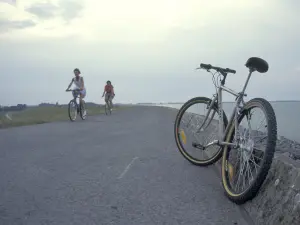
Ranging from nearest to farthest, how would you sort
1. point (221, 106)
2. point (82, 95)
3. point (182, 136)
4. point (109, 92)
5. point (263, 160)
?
point (263, 160), point (221, 106), point (182, 136), point (82, 95), point (109, 92)

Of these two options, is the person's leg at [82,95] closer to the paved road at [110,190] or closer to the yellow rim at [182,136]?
the paved road at [110,190]

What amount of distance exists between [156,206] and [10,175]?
2.49 metres

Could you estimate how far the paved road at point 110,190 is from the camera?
10.8 ft

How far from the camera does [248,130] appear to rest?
3.99 meters

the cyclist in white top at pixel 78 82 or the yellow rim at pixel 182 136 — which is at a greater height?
the cyclist in white top at pixel 78 82

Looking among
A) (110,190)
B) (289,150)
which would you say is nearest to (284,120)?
(289,150)

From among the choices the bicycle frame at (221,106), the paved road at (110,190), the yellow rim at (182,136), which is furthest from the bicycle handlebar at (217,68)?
the paved road at (110,190)

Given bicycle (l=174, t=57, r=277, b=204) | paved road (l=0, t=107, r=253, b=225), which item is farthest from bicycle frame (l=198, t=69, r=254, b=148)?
paved road (l=0, t=107, r=253, b=225)

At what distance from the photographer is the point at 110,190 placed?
4.13 meters

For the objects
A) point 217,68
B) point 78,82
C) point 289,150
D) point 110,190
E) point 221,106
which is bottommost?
point 110,190

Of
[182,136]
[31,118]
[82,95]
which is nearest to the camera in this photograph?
[182,136]

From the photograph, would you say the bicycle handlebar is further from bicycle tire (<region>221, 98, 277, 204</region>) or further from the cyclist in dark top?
the cyclist in dark top

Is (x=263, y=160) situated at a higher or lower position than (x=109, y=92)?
lower

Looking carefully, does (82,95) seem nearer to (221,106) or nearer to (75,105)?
(75,105)
